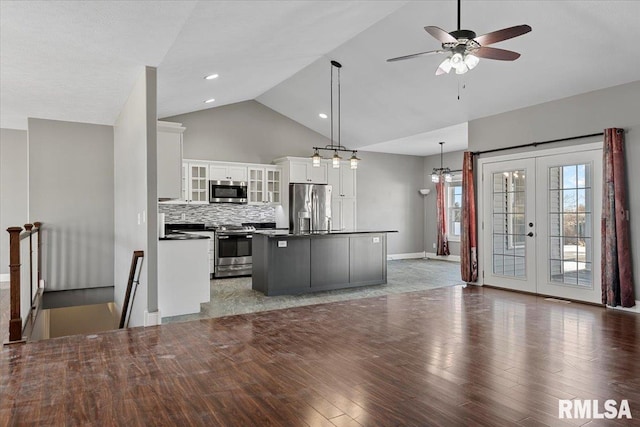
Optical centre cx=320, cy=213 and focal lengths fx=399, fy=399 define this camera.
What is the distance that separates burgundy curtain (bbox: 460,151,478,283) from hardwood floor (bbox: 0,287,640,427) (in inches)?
85.8

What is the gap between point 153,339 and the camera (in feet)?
11.7

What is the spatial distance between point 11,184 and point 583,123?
921 centimetres

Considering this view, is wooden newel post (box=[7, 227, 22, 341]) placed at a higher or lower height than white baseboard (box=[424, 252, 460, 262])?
higher

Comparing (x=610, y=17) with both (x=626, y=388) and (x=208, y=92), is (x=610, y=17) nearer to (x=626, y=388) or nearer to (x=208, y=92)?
(x=626, y=388)

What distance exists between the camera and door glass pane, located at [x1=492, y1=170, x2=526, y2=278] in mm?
6051

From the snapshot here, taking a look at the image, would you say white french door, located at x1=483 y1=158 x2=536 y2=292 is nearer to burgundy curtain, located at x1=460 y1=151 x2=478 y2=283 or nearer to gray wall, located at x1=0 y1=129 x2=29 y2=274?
burgundy curtain, located at x1=460 y1=151 x2=478 y2=283

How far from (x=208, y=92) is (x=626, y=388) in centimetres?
620

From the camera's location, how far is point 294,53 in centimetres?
556

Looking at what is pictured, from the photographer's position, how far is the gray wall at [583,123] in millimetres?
4723

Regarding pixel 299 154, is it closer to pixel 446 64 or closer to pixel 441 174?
pixel 441 174

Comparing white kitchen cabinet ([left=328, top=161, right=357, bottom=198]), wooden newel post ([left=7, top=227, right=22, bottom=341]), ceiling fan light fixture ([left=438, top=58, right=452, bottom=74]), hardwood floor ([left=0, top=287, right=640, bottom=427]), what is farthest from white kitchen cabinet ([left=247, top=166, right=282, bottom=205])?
ceiling fan light fixture ([left=438, top=58, right=452, bottom=74])

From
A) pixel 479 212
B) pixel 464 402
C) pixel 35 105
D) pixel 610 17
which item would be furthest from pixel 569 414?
pixel 35 105

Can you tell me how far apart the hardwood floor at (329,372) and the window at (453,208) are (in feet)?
20.9

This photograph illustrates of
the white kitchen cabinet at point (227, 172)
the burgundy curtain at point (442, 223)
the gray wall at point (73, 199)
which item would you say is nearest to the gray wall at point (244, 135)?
the white kitchen cabinet at point (227, 172)
